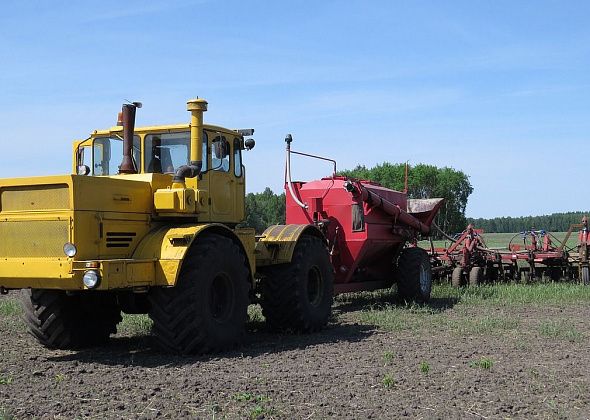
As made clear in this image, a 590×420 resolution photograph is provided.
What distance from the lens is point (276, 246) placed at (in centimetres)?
1090

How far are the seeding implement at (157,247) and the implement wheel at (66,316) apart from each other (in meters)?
0.02

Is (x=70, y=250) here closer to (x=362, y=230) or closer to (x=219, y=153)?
(x=219, y=153)

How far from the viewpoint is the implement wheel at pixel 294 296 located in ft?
35.3

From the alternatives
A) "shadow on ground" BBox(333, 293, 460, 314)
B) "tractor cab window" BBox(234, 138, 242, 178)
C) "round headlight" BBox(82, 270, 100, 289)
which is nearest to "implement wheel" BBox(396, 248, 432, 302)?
"shadow on ground" BBox(333, 293, 460, 314)

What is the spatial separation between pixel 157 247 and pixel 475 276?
1146cm

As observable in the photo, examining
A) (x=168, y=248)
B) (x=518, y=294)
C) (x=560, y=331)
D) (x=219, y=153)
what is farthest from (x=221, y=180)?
(x=518, y=294)

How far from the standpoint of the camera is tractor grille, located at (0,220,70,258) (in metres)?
8.19

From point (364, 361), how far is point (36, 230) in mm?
3940

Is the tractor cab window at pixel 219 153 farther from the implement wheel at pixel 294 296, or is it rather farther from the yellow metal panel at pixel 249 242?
the implement wheel at pixel 294 296

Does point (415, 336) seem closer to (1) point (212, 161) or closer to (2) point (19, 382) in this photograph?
(1) point (212, 161)

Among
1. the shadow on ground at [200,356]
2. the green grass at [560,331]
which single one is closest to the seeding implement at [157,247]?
the shadow on ground at [200,356]

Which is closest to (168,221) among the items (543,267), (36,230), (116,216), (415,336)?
(116,216)

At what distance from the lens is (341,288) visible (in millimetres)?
13648

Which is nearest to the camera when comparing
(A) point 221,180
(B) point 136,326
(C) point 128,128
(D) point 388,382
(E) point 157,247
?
(D) point 388,382
